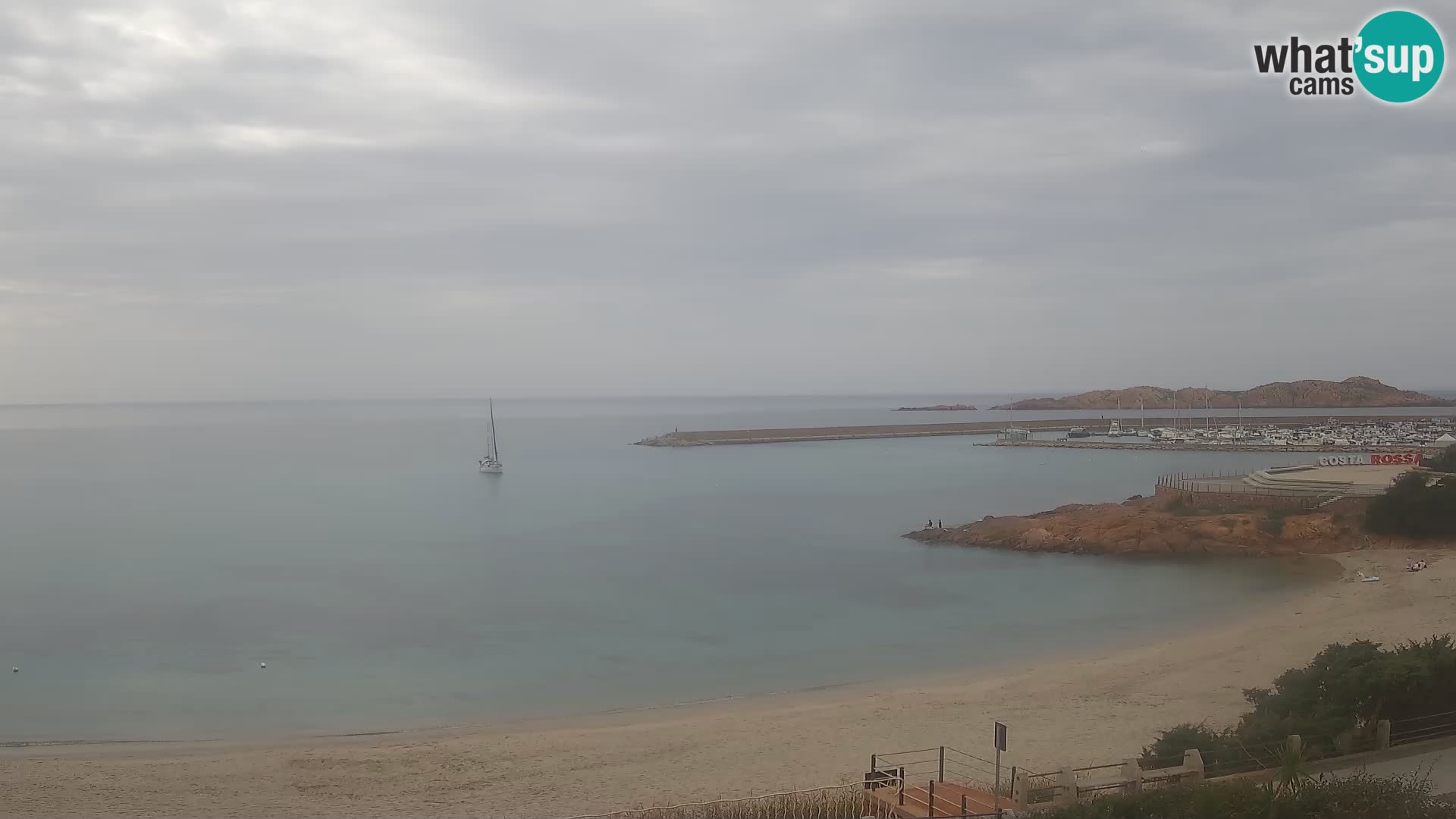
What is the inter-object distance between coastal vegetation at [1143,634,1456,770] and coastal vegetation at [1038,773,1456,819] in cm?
191

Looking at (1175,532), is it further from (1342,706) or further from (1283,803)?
(1283,803)

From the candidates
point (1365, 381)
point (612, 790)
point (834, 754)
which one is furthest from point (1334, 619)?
point (1365, 381)

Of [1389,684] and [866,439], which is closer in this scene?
[1389,684]

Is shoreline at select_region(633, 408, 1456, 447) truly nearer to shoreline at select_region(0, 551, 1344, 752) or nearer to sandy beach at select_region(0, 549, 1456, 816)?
shoreline at select_region(0, 551, 1344, 752)

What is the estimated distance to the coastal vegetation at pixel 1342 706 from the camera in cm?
970

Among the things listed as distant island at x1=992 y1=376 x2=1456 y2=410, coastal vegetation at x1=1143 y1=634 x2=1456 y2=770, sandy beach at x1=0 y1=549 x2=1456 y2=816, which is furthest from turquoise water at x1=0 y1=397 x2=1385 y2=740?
distant island at x1=992 y1=376 x2=1456 y2=410

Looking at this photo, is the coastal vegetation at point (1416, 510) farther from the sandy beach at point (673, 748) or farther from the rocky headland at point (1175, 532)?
A: the sandy beach at point (673, 748)

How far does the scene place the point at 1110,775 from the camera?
37.8 ft

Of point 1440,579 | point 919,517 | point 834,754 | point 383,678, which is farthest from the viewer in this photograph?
point 919,517

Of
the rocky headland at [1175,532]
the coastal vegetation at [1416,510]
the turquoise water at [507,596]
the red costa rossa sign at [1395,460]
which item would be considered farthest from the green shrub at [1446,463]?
the turquoise water at [507,596]

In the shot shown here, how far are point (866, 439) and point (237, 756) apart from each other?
10146 cm

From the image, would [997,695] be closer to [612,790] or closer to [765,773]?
[765,773]

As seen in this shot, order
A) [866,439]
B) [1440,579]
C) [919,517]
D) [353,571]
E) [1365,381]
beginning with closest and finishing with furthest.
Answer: [1440,579], [353,571], [919,517], [866,439], [1365,381]

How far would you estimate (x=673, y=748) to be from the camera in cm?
1422
